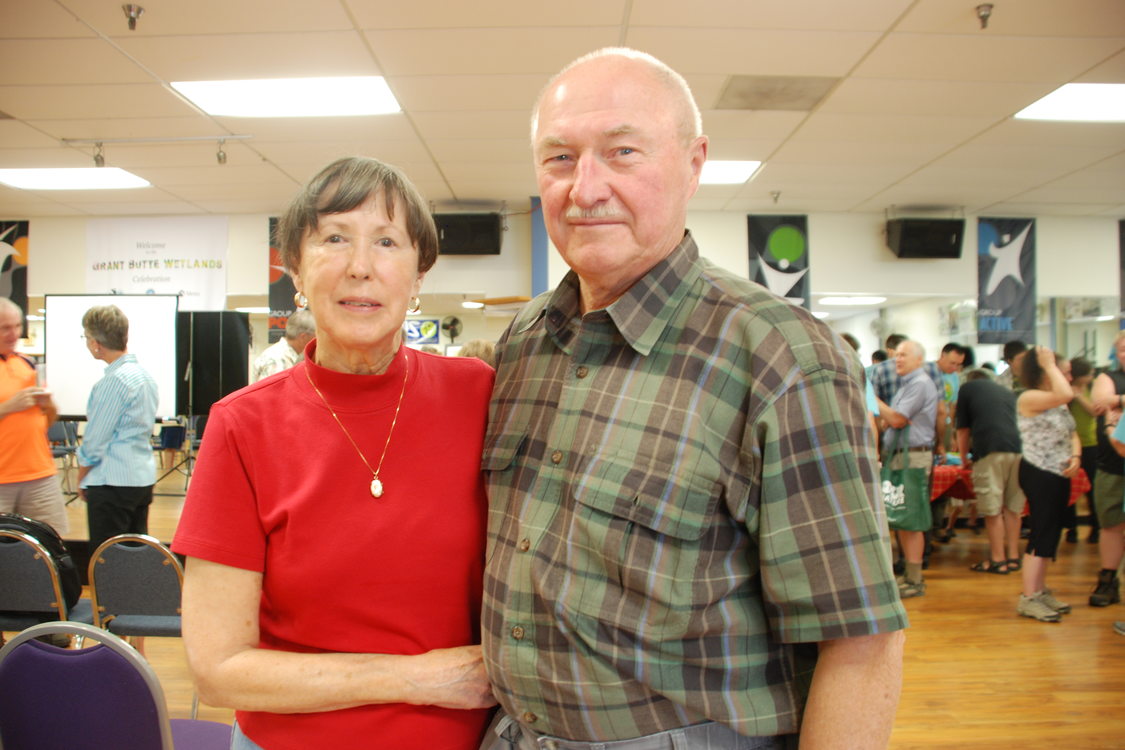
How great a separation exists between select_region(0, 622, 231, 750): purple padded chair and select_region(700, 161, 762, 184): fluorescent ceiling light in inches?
215

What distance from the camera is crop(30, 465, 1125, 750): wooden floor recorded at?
3.09m

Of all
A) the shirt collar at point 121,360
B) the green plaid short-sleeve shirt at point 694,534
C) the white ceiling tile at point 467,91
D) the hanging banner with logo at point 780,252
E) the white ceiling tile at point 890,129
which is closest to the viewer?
the green plaid short-sleeve shirt at point 694,534

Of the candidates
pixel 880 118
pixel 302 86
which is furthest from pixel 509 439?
pixel 880 118

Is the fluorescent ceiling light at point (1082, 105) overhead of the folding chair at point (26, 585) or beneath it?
overhead

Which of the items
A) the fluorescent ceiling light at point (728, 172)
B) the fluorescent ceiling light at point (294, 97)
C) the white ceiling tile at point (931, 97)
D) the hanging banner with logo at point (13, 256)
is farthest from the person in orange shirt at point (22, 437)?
the white ceiling tile at point (931, 97)

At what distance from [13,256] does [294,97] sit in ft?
17.6

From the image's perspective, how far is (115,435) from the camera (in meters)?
4.00

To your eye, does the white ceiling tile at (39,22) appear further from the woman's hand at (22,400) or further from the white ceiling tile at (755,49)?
the white ceiling tile at (755,49)

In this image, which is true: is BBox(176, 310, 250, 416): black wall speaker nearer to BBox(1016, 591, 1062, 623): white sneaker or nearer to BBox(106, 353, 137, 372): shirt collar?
BBox(106, 353, 137, 372): shirt collar

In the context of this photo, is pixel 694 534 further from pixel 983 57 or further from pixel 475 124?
pixel 475 124

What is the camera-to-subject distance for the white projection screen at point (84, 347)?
5426mm

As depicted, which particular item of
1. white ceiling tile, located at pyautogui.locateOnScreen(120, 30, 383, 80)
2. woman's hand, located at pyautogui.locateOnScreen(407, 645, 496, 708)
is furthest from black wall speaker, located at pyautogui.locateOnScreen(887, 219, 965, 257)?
woman's hand, located at pyautogui.locateOnScreen(407, 645, 496, 708)

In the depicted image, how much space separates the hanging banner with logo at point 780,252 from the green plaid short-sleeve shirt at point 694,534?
6915 mm

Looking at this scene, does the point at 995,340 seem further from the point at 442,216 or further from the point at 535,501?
the point at 535,501
